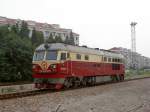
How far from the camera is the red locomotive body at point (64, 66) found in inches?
824

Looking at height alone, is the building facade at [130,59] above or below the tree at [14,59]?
above

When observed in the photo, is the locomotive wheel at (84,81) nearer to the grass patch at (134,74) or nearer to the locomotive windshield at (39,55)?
the locomotive windshield at (39,55)

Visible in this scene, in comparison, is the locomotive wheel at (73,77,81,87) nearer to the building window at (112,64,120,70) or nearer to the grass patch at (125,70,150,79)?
the building window at (112,64,120,70)

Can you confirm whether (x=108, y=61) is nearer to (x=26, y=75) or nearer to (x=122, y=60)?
(x=122, y=60)

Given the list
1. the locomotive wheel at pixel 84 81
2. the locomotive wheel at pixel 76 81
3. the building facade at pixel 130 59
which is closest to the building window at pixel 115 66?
the locomotive wheel at pixel 84 81

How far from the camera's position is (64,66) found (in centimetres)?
2139

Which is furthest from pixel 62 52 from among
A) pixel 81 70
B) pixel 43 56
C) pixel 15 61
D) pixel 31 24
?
pixel 31 24

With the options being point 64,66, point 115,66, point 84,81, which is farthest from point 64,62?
point 115,66

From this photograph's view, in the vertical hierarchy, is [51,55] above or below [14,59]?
below

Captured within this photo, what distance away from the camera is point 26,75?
36.8m

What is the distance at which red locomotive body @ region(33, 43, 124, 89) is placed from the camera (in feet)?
68.7

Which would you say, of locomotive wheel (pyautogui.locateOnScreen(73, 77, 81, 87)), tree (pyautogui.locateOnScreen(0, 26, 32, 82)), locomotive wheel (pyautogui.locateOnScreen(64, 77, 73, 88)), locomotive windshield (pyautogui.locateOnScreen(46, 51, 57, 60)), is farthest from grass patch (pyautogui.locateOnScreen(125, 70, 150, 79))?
locomotive windshield (pyautogui.locateOnScreen(46, 51, 57, 60))

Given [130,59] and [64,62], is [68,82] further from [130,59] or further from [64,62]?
[130,59]

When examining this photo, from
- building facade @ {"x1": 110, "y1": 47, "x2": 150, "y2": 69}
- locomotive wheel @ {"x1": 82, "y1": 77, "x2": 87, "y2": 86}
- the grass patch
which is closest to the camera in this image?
locomotive wheel @ {"x1": 82, "y1": 77, "x2": 87, "y2": 86}
